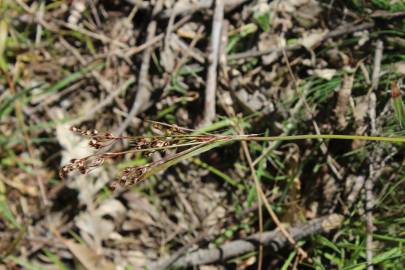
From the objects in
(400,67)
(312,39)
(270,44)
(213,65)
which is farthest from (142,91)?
(400,67)

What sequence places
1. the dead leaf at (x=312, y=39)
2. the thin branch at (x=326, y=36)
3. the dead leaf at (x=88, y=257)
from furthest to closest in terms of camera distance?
the dead leaf at (x=88, y=257) → the dead leaf at (x=312, y=39) → the thin branch at (x=326, y=36)

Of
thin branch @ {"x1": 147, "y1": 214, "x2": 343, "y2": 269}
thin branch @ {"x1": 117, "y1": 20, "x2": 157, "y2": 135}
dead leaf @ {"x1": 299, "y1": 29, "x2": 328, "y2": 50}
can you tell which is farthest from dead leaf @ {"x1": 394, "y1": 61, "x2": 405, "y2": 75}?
thin branch @ {"x1": 117, "y1": 20, "x2": 157, "y2": 135}

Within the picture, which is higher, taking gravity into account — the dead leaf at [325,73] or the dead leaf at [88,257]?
the dead leaf at [325,73]

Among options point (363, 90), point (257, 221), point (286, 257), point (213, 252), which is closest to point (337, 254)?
point (286, 257)

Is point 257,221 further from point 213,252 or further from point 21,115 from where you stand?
point 21,115

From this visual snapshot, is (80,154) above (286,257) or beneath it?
above

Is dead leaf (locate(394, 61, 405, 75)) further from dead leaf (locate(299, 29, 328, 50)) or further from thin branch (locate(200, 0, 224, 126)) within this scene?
thin branch (locate(200, 0, 224, 126))

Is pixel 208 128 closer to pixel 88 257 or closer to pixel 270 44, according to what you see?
pixel 270 44

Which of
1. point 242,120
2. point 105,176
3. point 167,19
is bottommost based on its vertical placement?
point 105,176

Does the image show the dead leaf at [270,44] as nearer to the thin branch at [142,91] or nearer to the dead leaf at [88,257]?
the thin branch at [142,91]

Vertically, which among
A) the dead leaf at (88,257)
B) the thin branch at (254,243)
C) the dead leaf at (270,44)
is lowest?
the dead leaf at (88,257)

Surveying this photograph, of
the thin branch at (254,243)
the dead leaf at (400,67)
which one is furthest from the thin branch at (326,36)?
the thin branch at (254,243)
